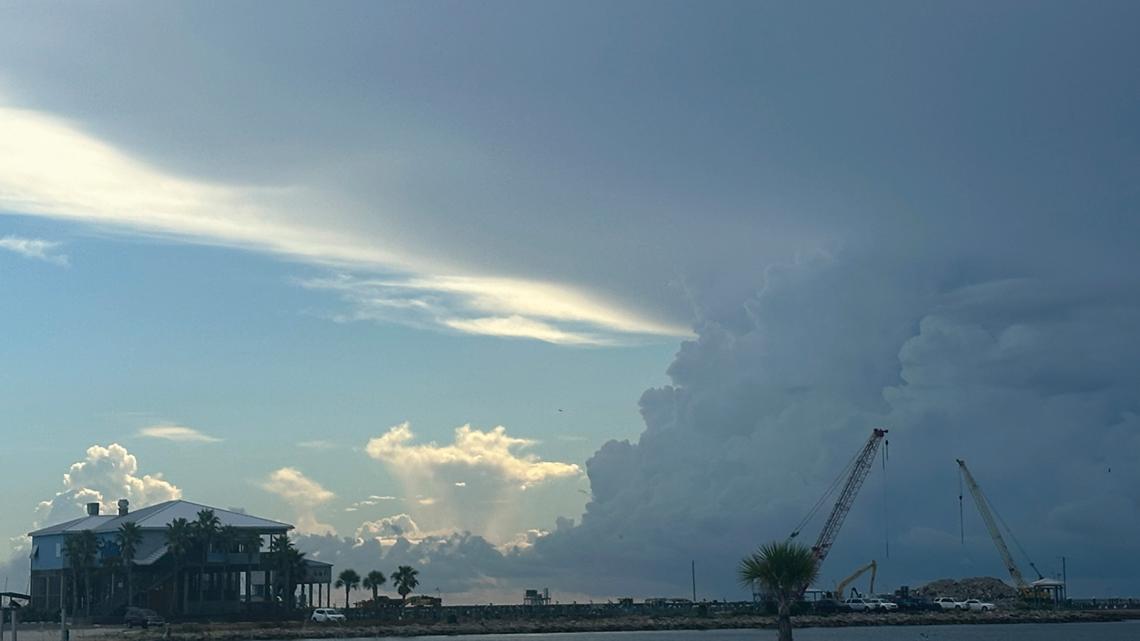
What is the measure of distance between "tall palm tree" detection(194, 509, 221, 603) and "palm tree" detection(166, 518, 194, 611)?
110cm

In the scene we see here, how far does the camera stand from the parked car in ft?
554

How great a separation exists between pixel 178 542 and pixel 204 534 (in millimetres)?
3559

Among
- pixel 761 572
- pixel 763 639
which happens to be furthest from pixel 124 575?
pixel 761 572

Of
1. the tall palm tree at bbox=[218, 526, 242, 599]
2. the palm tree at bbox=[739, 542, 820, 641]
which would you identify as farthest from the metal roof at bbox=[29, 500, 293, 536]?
the palm tree at bbox=[739, 542, 820, 641]

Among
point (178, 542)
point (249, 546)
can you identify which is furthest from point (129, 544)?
point (249, 546)

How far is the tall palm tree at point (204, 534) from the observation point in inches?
7062

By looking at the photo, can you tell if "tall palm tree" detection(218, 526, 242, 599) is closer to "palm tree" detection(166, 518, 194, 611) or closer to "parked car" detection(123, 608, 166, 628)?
"palm tree" detection(166, 518, 194, 611)

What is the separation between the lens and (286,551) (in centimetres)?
18750

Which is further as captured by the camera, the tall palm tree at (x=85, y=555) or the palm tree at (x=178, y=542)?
the tall palm tree at (x=85, y=555)

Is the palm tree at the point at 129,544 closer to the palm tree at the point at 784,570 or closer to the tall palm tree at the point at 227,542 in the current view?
the tall palm tree at the point at 227,542

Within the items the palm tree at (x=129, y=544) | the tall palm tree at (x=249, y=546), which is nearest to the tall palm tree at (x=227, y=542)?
the tall palm tree at (x=249, y=546)

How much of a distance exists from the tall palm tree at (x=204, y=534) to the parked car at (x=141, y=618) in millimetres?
7793

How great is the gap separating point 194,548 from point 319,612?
79.9 feet

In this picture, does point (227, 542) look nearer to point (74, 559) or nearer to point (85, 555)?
point (85, 555)
